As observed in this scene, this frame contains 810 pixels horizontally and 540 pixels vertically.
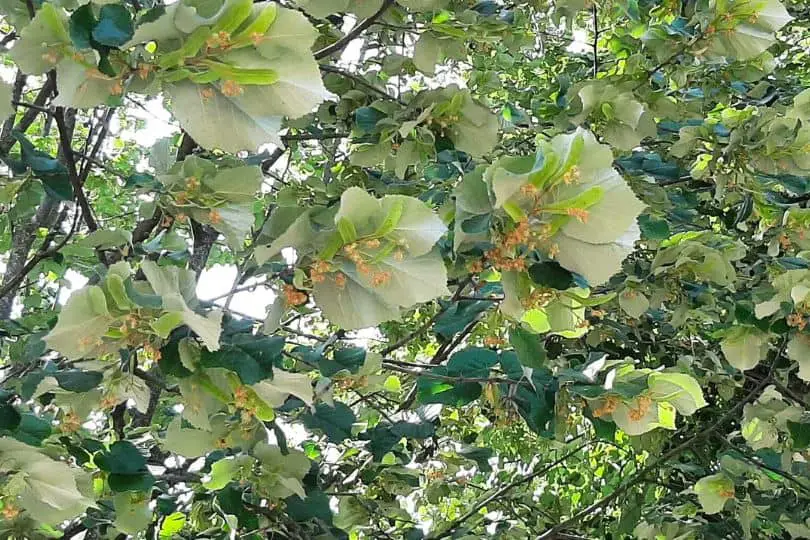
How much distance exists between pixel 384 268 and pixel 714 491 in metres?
1.39

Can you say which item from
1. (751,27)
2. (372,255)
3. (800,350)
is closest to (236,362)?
(372,255)

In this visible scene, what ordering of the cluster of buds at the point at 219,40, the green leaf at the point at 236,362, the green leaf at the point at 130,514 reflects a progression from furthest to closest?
the green leaf at the point at 130,514
the green leaf at the point at 236,362
the cluster of buds at the point at 219,40

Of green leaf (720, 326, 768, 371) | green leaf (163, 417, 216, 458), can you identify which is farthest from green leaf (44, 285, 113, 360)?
green leaf (720, 326, 768, 371)

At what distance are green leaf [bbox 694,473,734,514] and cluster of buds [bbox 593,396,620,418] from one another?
920 mm

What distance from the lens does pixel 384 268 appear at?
1.05 metres

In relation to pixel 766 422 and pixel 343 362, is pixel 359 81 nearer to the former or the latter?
pixel 343 362

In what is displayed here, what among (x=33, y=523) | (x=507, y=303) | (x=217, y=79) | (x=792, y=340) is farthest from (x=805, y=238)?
(x=33, y=523)

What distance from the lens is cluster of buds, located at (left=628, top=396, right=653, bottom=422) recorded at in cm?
123

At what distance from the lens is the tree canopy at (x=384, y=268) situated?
→ 39.2 inches

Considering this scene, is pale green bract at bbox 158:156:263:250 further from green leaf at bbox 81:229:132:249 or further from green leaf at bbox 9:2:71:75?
green leaf at bbox 9:2:71:75

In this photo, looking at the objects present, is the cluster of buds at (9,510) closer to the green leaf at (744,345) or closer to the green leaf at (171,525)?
the green leaf at (171,525)

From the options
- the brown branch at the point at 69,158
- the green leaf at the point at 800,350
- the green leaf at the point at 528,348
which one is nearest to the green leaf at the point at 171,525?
the brown branch at the point at 69,158

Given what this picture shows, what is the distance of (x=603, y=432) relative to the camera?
133cm

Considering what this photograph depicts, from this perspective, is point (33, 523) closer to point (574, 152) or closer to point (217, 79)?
point (217, 79)
